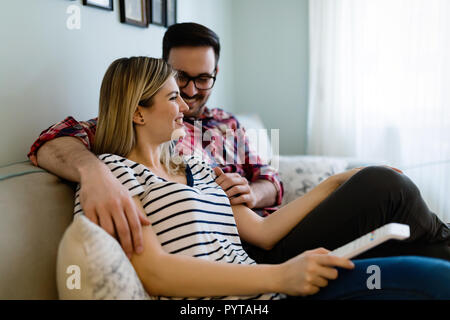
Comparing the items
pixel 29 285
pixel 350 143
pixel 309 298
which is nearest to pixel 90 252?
pixel 29 285

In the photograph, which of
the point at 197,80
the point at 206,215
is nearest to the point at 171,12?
the point at 197,80

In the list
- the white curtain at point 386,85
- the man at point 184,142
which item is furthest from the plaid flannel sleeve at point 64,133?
the white curtain at point 386,85

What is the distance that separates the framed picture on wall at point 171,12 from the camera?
2091mm

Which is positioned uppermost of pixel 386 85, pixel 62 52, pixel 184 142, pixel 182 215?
pixel 62 52

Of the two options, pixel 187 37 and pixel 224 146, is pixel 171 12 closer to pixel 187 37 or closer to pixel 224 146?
pixel 187 37

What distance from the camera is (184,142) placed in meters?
1.62

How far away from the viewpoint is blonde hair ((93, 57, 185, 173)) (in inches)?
45.6

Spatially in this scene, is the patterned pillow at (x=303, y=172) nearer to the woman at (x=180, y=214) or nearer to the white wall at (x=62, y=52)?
the woman at (x=180, y=214)

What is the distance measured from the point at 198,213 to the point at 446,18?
239cm

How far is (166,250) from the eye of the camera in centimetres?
100

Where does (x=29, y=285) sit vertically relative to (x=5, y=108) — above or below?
below

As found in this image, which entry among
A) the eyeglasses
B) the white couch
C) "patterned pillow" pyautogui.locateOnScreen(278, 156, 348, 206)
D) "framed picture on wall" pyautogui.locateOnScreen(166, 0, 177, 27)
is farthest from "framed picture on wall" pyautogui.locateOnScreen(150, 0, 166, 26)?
the white couch

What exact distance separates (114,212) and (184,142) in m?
0.75

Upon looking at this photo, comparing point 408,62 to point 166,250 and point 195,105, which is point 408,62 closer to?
point 195,105
